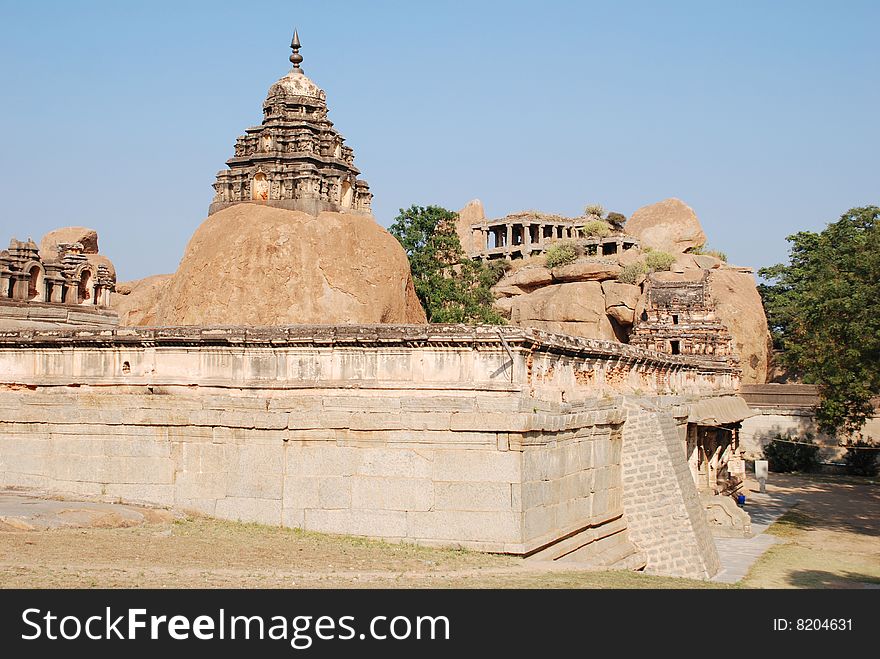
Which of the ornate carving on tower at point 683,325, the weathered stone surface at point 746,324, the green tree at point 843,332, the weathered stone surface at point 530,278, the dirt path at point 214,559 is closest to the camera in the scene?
the dirt path at point 214,559

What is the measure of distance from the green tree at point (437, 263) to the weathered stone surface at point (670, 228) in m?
18.4

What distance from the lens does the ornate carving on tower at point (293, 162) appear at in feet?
105

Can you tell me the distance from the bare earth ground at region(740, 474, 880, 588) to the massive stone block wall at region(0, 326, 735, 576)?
2.50 meters

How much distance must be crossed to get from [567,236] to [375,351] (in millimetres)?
52475

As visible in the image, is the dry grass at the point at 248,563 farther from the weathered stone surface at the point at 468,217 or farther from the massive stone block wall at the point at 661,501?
Result: the weathered stone surface at the point at 468,217

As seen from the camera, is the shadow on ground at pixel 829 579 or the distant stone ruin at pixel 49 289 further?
the distant stone ruin at pixel 49 289

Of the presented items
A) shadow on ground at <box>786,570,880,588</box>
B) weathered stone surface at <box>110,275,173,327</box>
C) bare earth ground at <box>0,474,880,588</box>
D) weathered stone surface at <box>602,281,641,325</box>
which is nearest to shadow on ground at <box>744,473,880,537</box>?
shadow on ground at <box>786,570,880,588</box>

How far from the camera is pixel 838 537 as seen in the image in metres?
24.4

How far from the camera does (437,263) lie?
44.5m

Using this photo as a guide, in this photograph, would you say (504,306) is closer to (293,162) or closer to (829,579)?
(293,162)

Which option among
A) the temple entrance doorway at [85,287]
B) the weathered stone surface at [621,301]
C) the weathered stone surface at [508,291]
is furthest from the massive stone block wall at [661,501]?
the weathered stone surface at [508,291]

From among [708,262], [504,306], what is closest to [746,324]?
[708,262]

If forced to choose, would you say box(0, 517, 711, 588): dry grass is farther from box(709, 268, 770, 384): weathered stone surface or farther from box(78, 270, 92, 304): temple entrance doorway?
box(709, 268, 770, 384): weathered stone surface
